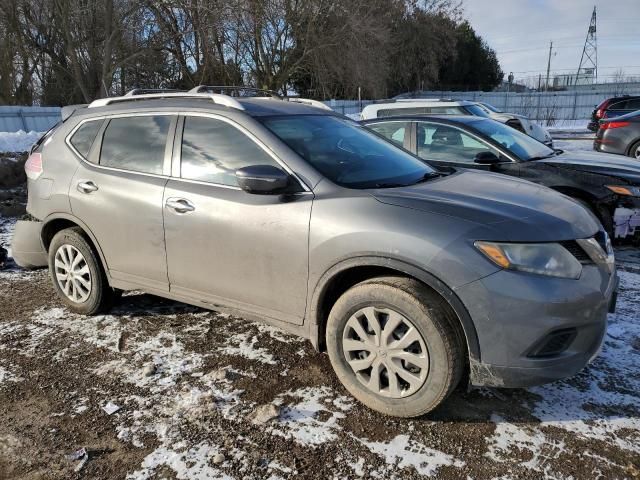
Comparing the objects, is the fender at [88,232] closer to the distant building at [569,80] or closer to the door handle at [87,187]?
the door handle at [87,187]

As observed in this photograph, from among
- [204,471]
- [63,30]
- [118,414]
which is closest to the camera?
[204,471]

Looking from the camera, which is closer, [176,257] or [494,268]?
[494,268]

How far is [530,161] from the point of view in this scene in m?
5.61

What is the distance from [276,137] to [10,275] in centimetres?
387

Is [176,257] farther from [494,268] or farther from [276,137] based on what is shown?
[494,268]

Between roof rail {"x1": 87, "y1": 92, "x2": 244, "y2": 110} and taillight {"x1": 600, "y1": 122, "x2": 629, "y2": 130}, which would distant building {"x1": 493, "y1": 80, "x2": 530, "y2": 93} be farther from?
roof rail {"x1": 87, "y1": 92, "x2": 244, "y2": 110}

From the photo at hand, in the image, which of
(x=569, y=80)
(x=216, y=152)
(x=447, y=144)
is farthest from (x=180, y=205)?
(x=569, y=80)

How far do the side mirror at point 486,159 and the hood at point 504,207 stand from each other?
2.24 m

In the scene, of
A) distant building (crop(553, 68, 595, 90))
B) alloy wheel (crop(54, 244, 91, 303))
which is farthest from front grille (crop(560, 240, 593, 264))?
distant building (crop(553, 68, 595, 90))

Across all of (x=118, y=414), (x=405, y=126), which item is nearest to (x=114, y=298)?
(x=118, y=414)

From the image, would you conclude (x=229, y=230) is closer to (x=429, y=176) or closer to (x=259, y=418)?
(x=259, y=418)

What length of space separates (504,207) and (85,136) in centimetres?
326

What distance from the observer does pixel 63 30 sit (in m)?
22.9

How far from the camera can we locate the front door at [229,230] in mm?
2938
